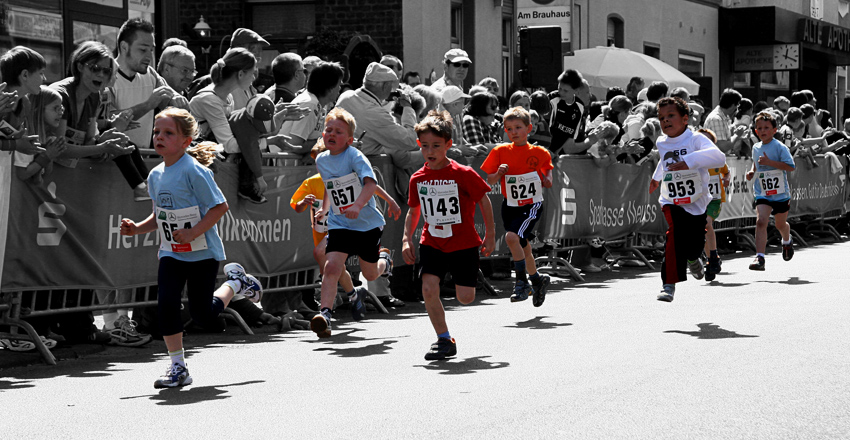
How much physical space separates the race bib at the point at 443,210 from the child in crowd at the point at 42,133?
2.40 metres

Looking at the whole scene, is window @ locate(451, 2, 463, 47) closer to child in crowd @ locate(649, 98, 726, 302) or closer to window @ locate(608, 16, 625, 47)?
window @ locate(608, 16, 625, 47)

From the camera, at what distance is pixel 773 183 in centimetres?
1484

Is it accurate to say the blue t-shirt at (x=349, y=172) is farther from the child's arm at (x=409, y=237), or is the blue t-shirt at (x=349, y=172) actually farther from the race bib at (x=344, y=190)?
the child's arm at (x=409, y=237)

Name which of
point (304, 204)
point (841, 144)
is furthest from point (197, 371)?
point (841, 144)

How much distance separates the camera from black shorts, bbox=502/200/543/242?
37.2 ft

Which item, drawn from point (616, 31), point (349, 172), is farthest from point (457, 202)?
point (616, 31)

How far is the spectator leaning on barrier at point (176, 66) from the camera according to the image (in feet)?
33.8

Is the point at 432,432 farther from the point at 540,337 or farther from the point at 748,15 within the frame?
the point at 748,15

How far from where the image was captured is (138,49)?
952 centimetres

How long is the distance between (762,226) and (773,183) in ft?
1.91

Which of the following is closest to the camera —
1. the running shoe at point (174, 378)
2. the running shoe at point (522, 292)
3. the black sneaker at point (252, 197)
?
the running shoe at point (174, 378)

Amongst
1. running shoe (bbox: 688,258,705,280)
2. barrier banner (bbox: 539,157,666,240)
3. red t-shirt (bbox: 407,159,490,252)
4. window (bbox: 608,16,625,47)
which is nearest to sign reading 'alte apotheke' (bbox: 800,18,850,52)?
window (bbox: 608,16,625,47)

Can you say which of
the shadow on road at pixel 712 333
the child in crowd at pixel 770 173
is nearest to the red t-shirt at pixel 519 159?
the shadow on road at pixel 712 333

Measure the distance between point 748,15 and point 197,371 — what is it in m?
33.8
